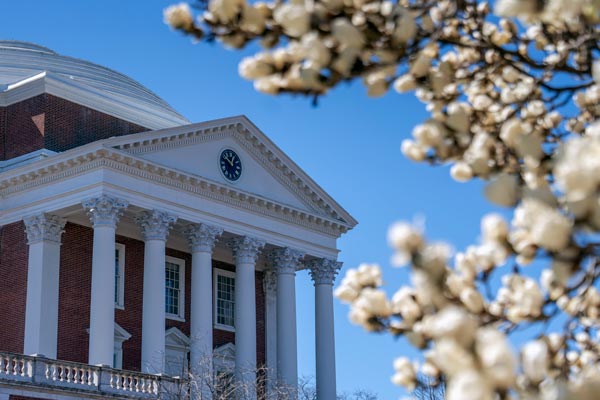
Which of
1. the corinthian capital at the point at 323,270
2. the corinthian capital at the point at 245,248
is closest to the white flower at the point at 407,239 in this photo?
the corinthian capital at the point at 245,248

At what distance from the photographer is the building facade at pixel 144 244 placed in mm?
39500

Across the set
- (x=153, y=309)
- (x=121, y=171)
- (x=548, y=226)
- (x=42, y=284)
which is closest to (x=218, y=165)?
(x=121, y=171)

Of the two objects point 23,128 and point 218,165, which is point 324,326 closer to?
point 218,165

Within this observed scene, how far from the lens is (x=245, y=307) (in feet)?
146

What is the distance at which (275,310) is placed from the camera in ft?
166

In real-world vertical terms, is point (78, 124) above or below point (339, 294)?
above

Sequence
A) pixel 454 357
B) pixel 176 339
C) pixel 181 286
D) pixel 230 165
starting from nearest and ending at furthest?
pixel 454 357 < pixel 230 165 < pixel 176 339 < pixel 181 286

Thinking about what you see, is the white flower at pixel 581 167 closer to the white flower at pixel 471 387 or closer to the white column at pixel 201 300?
the white flower at pixel 471 387

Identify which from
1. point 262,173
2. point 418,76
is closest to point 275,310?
point 262,173

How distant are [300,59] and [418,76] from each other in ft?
2.89

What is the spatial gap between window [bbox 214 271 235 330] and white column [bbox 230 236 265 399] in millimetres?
3181

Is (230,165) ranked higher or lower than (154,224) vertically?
higher

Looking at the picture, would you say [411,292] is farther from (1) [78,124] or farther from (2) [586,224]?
(1) [78,124]

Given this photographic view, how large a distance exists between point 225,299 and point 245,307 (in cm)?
417
